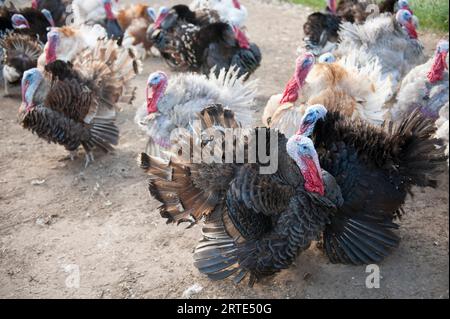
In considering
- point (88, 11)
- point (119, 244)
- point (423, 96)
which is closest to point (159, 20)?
point (88, 11)

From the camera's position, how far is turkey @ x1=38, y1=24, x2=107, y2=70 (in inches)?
221

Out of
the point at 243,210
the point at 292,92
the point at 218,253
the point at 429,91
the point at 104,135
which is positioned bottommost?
the point at 104,135

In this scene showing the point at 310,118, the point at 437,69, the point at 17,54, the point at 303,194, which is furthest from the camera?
the point at 17,54

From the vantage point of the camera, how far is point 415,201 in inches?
164

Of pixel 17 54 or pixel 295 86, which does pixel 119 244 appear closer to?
pixel 295 86

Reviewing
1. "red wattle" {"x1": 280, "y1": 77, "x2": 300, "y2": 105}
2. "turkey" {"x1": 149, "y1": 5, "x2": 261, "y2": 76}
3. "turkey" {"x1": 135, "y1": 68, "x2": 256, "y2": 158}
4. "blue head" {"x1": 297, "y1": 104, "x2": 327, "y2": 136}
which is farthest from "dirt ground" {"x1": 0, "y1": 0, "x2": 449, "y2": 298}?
"turkey" {"x1": 149, "y1": 5, "x2": 261, "y2": 76}

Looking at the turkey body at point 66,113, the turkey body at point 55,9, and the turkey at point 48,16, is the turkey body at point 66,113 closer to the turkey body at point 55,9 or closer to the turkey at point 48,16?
the turkey at point 48,16

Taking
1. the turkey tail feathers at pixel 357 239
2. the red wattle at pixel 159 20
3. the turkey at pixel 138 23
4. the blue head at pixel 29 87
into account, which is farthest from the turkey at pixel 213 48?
the turkey tail feathers at pixel 357 239

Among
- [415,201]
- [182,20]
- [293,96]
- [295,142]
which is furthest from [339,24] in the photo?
[295,142]

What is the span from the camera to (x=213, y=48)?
612 cm

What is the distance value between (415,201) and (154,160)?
2031 millimetres

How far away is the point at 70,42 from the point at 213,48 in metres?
1.54

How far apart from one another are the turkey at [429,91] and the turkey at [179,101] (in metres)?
1.29

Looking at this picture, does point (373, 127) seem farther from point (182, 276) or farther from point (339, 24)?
point (339, 24)
